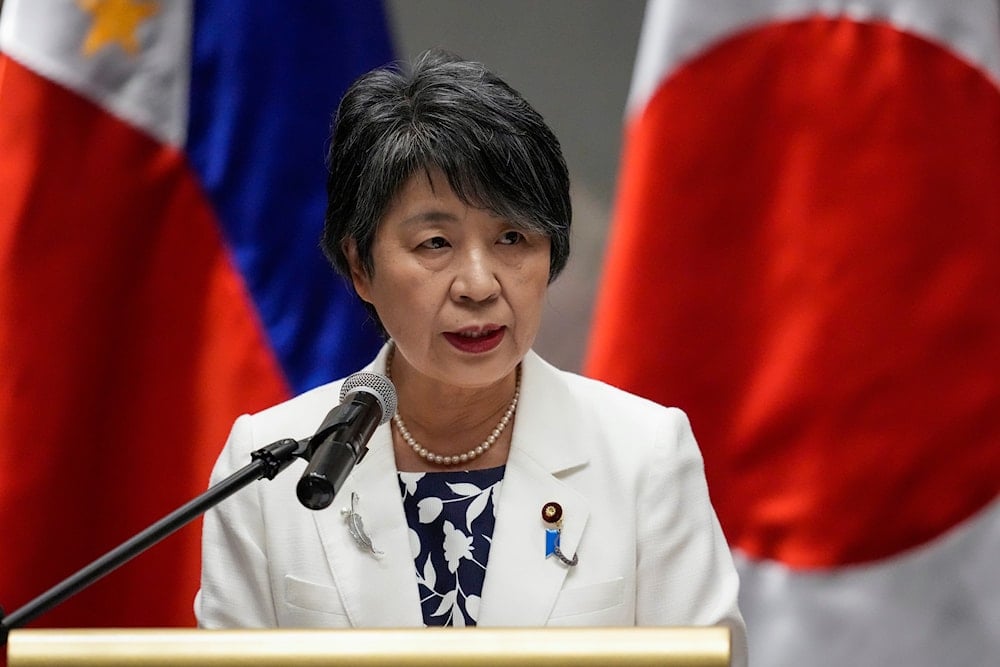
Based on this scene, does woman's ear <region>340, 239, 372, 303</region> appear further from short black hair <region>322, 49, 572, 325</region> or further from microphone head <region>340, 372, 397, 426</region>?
microphone head <region>340, 372, 397, 426</region>

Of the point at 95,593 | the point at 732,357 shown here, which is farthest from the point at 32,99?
the point at 732,357

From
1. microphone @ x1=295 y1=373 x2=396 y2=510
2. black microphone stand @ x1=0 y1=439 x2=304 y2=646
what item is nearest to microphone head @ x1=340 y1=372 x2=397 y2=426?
microphone @ x1=295 y1=373 x2=396 y2=510

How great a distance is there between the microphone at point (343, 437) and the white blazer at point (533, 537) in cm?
38

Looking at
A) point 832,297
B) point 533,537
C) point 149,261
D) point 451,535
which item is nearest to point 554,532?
point 533,537

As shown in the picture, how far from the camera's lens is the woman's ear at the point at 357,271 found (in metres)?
1.63

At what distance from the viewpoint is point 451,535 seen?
1650mm

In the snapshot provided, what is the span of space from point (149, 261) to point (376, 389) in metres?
1.17

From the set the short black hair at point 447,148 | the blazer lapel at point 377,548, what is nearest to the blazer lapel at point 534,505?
the blazer lapel at point 377,548

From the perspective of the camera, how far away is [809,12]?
2.13 metres

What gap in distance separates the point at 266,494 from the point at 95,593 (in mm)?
871

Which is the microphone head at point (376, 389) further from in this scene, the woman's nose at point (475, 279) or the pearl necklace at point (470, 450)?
the pearl necklace at point (470, 450)

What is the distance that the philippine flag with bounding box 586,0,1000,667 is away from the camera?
82.7 inches

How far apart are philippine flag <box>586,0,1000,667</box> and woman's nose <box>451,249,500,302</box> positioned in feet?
2.20

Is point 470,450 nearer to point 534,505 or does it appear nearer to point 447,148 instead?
point 534,505
